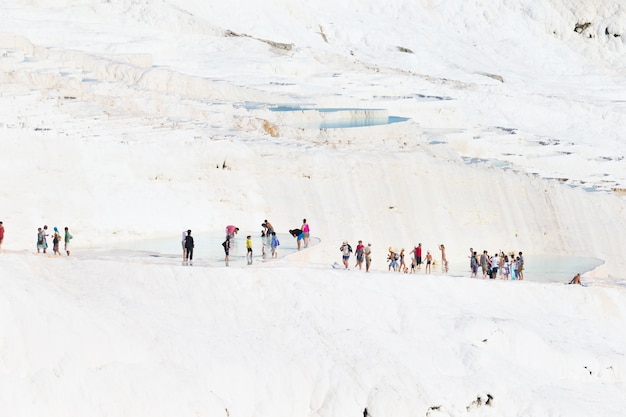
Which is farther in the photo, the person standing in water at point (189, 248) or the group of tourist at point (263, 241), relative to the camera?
the group of tourist at point (263, 241)

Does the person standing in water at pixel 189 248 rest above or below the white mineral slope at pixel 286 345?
above

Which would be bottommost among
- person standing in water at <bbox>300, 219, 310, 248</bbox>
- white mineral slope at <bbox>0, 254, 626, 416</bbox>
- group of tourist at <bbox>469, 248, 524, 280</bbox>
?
white mineral slope at <bbox>0, 254, 626, 416</bbox>

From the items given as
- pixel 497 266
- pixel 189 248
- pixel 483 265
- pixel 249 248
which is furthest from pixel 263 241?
pixel 497 266

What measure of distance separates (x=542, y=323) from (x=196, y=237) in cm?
705

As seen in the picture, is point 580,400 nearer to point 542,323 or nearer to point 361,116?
point 542,323

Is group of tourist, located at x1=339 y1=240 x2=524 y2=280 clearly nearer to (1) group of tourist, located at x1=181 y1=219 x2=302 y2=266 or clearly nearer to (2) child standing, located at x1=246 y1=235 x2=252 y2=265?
(1) group of tourist, located at x1=181 y1=219 x2=302 y2=266

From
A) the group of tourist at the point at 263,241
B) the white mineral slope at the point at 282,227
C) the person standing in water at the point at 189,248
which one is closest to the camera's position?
the white mineral slope at the point at 282,227

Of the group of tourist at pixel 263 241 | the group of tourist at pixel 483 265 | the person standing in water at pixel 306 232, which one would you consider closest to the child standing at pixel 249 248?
the group of tourist at pixel 263 241

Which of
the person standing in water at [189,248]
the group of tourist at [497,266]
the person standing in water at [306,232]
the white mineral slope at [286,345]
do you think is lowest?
the white mineral slope at [286,345]

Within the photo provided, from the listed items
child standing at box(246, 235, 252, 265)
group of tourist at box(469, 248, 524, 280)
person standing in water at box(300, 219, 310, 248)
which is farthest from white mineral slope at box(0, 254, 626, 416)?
person standing in water at box(300, 219, 310, 248)

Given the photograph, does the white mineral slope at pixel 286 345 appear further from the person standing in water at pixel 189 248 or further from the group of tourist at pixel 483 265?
the group of tourist at pixel 483 265

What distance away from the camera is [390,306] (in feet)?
80.7

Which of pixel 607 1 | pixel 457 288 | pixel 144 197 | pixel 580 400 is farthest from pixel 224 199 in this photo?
pixel 607 1

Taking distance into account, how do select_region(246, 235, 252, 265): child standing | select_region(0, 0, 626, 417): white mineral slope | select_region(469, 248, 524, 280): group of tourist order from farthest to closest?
select_region(469, 248, 524, 280): group of tourist, select_region(246, 235, 252, 265): child standing, select_region(0, 0, 626, 417): white mineral slope
